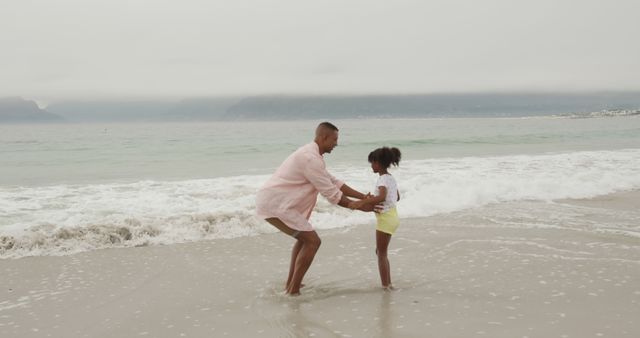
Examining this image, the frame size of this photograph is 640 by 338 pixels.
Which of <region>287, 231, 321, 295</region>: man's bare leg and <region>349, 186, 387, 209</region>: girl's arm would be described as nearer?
<region>349, 186, 387, 209</region>: girl's arm

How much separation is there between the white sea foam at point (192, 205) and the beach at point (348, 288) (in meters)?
0.52

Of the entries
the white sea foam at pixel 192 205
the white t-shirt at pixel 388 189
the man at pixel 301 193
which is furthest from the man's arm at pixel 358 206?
the white sea foam at pixel 192 205

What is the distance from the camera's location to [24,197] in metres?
13.0

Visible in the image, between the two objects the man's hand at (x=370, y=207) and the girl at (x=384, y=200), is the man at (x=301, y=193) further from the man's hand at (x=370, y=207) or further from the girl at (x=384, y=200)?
the girl at (x=384, y=200)

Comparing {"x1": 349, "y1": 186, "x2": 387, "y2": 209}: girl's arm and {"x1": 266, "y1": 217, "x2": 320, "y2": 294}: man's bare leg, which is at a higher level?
{"x1": 349, "y1": 186, "x2": 387, "y2": 209}: girl's arm

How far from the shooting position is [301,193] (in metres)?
5.30

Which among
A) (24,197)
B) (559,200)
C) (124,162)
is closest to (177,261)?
(24,197)

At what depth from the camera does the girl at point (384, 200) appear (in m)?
5.33

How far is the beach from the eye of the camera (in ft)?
15.1

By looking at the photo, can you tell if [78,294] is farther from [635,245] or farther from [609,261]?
[635,245]

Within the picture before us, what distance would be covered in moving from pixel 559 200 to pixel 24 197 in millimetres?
12905

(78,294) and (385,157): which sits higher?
(385,157)

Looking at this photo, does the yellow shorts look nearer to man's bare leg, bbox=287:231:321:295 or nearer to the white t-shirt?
the white t-shirt

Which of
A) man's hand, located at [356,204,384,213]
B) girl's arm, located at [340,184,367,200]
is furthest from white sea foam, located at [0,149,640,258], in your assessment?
man's hand, located at [356,204,384,213]
